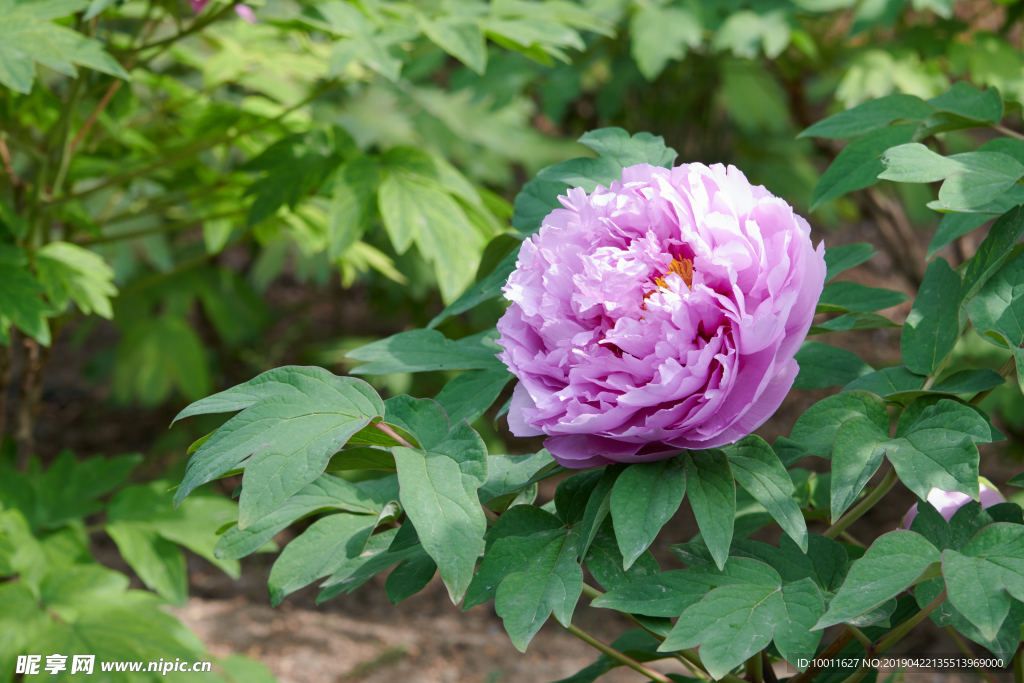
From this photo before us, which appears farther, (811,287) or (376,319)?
(376,319)

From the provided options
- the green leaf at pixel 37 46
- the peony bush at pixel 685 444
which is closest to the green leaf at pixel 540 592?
the peony bush at pixel 685 444

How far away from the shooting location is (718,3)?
1.96 m

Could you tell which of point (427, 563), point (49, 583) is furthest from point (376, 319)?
point (427, 563)

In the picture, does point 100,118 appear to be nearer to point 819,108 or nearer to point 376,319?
point 376,319

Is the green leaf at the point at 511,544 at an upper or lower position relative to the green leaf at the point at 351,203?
upper

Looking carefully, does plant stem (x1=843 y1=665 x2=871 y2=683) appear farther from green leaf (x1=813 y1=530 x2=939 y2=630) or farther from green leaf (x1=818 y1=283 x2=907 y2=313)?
green leaf (x1=818 y1=283 x2=907 y2=313)

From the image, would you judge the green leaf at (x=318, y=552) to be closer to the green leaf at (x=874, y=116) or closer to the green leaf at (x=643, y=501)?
the green leaf at (x=643, y=501)

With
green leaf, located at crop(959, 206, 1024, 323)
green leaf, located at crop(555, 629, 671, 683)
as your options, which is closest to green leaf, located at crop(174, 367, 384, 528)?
green leaf, located at crop(555, 629, 671, 683)

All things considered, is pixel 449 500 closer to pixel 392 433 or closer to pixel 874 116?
pixel 392 433

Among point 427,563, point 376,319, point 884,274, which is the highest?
point 427,563

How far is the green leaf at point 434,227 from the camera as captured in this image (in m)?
1.31

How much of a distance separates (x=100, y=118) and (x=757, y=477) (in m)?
1.40

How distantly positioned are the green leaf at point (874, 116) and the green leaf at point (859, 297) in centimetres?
15

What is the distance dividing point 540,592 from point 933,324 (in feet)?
1.18
